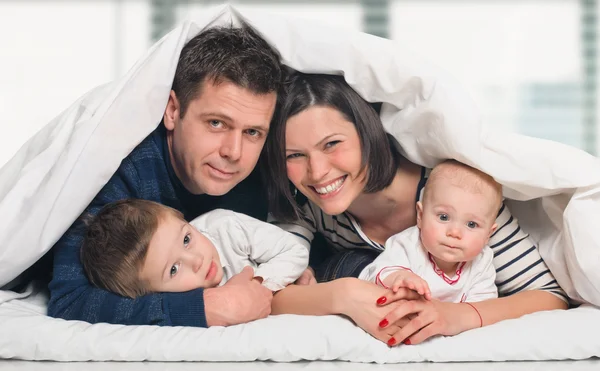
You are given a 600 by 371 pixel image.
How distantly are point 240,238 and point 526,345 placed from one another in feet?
2.19

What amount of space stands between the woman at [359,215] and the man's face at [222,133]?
6 cm

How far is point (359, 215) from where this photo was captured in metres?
1.90

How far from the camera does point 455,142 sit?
5.45 ft

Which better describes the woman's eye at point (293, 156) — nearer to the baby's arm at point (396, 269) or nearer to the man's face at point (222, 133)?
the man's face at point (222, 133)

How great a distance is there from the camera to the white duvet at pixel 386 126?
4.58ft

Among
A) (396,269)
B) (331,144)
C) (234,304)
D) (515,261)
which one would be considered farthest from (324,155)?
(515,261)

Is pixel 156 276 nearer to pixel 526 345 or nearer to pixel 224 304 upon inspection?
pixel 224 304

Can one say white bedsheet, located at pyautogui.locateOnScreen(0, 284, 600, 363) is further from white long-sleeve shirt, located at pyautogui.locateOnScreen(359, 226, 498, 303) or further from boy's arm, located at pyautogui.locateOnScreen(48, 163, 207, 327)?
white long-sleeve shirt, located at pyautogui.locateOnScreen(359, 226, 498, 303)

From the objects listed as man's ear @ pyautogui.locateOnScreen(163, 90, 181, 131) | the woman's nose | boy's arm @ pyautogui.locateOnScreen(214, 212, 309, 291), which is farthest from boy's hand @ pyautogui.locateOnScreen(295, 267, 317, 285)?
man's ear @ pyautogui.locateOnScreen(163, 90, 181, 131)

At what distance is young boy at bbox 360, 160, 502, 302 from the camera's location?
1620mm

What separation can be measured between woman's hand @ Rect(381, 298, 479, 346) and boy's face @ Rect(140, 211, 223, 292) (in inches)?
15.2

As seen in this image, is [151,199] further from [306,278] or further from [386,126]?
[386,126]

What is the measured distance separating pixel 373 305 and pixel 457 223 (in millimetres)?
296

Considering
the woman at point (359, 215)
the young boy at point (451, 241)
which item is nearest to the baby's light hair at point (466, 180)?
the young boy at point (451, 241)
